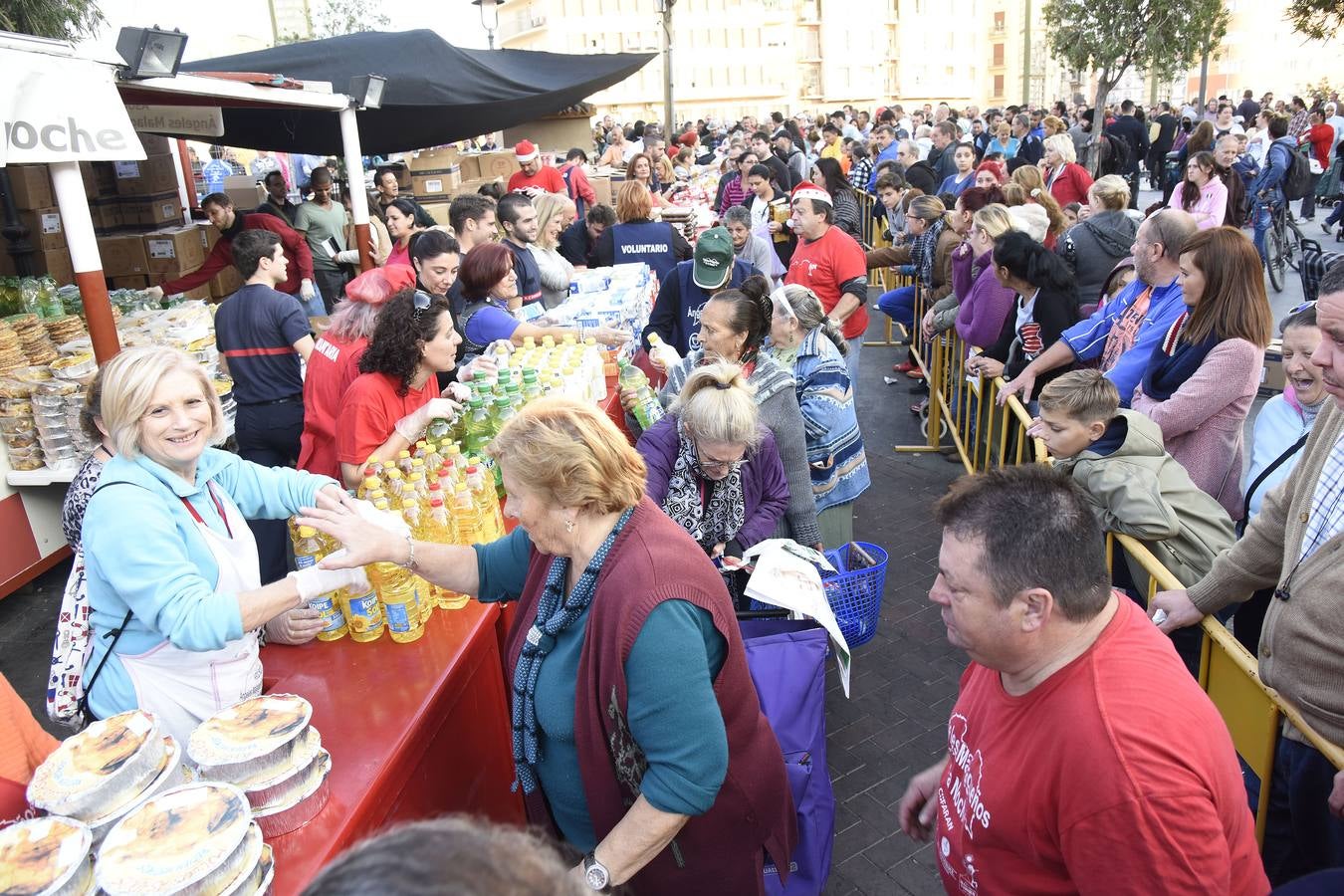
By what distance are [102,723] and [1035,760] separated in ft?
6.89

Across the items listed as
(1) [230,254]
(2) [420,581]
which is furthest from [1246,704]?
(1) [230,254]

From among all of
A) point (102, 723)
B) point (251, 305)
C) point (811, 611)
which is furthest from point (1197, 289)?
point (251, 305)

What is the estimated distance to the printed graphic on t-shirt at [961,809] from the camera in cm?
193

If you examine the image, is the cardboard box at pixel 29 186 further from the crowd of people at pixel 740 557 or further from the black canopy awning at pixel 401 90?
the crowd of people at pixel 740 557

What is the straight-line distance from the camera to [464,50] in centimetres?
967

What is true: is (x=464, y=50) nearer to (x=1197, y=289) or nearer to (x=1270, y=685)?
(x=1197, y=289)

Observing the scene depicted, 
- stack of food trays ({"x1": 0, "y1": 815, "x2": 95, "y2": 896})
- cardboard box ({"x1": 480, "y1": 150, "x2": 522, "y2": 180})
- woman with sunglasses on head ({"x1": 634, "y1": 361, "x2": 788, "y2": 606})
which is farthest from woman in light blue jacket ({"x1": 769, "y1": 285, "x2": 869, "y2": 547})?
cardboard box ({"x1": 480, "y1": 150, "x2": 522, "y2": 180})

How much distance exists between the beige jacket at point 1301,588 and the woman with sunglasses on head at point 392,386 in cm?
317

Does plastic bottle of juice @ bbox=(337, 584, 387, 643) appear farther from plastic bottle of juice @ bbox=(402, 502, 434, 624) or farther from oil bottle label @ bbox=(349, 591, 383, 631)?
plastic bottle of juice @ bbox=(402, 502, 434, 624)

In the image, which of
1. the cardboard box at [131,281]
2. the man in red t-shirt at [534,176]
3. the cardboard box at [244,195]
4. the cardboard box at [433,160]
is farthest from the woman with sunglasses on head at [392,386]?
the cardboard box at [433,160]

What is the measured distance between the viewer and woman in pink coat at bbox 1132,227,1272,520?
3914 millimetres

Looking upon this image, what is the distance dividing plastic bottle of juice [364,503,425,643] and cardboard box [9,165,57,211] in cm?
674

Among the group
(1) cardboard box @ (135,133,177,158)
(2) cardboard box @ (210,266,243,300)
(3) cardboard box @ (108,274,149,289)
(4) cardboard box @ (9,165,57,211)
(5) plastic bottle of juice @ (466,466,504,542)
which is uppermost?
(1) cardboard box @ (135,133,177,158)

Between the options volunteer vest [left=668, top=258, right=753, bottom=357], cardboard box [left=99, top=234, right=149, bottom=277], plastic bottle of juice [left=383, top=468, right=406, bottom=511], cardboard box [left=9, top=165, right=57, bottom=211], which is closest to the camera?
plastic bottle of juice [left=383, top=468, right=406, bottom=511]
